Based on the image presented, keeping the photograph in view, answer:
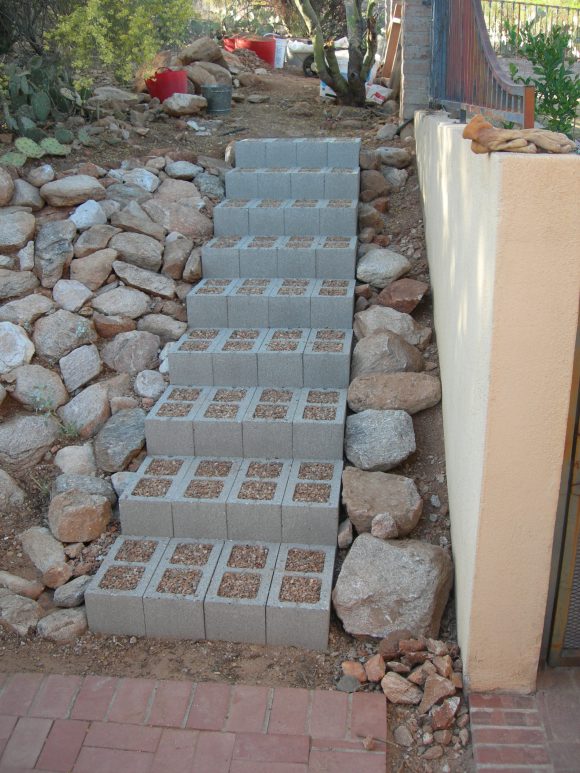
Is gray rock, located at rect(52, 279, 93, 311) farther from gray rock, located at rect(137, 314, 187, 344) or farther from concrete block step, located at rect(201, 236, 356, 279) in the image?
concrete block step, located at rect(201, 236, 356, 279)

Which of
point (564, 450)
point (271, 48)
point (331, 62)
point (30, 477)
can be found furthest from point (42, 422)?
point (271, 48)

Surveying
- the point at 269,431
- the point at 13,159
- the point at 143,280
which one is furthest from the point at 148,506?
the point at 13,159

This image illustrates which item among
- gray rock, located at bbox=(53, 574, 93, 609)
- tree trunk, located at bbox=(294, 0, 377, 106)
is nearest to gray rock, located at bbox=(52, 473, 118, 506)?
gray rock, located at bbox=(53, 574, 93, 609)

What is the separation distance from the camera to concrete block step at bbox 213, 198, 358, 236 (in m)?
5.97

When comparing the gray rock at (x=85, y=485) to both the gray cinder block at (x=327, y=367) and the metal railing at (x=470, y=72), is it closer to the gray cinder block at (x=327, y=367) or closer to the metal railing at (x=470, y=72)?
the gray cinder block at (x=327, y=367)

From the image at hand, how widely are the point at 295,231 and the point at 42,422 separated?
8.33 feet

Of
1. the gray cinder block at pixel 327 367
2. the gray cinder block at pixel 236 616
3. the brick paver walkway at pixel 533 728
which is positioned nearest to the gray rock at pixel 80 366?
the gray cinder block at pixel 327 367

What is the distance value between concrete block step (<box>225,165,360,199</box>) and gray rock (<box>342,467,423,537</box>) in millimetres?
3144

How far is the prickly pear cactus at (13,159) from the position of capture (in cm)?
600

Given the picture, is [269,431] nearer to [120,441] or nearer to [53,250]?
[120,441]

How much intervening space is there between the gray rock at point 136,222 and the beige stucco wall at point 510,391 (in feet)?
9.63

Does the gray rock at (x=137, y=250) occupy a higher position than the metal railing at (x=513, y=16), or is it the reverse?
the metal railing at (x=513, y=16)

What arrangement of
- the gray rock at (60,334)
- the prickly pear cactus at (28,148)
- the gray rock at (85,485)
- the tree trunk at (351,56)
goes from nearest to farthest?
the gray rock at (85,485) < the gray rock at (60,334) < the prickly pear cactus at (28,148) < the tree trunk at (351,56)

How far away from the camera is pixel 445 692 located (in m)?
3.10
